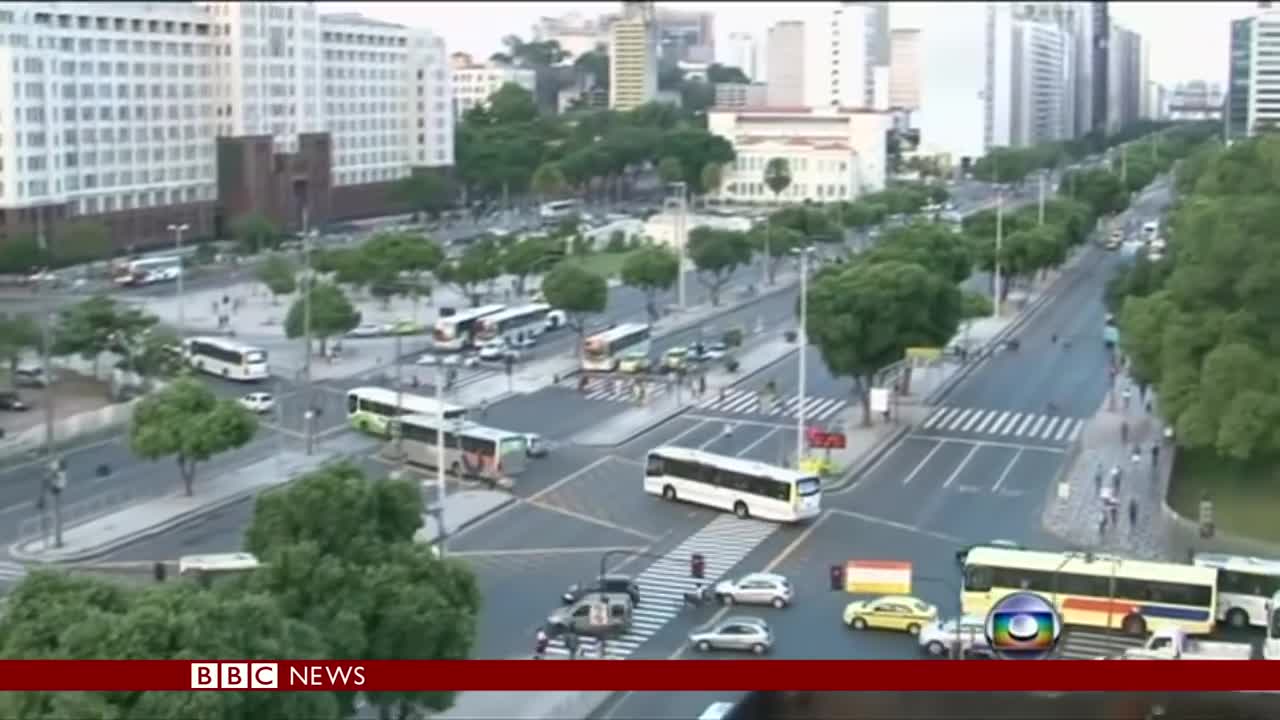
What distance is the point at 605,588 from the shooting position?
4309 millimetres

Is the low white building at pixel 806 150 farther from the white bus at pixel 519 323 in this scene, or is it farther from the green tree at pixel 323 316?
the green tree at pixel 323 316

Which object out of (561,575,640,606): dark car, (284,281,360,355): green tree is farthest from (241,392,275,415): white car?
(561,575,640,606): dark car

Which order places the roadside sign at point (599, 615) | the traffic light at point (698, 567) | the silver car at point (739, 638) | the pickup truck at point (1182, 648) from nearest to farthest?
1. the pickup truck at point (1182, 648)
2. the silver car at point (739, 638)
3. the roadside sign at point (599, 615)
4. the traffic light at point (698, 567)

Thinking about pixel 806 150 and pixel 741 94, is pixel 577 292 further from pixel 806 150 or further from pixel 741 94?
pixel 741 94

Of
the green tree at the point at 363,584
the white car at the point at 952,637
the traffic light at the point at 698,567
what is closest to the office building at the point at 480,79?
the traffic light at the point at 698,567

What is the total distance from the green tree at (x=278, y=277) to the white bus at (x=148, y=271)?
60cm

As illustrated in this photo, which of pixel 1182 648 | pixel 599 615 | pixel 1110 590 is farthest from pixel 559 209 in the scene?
pixel 1182 648

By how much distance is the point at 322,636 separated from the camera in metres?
2.77

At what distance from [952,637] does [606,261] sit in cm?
858

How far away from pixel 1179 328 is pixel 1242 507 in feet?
2.71

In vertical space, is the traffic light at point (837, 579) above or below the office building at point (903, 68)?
below

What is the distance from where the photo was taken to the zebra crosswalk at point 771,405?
691cm

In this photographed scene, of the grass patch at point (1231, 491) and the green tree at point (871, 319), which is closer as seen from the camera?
the grass patch at point (1231, 491)

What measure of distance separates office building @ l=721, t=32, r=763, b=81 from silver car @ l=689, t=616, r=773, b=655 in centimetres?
2083
